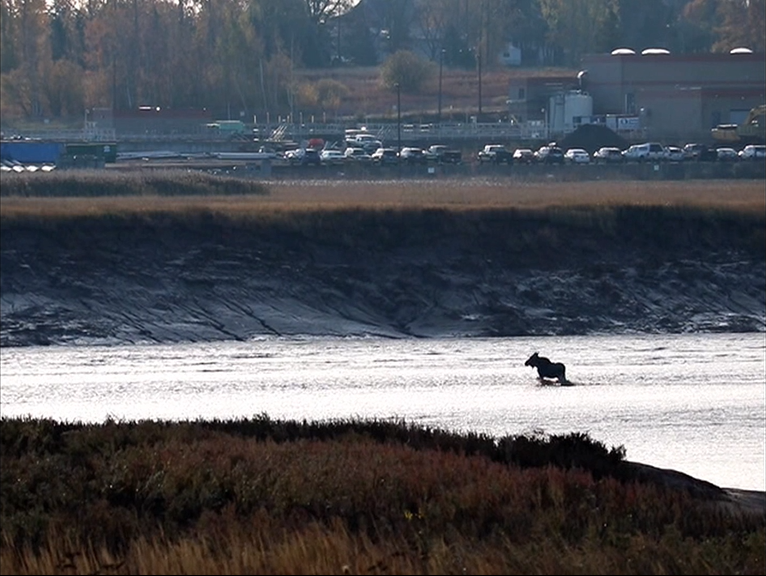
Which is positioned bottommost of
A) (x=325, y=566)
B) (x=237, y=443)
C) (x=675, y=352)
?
(x=675, y=352)

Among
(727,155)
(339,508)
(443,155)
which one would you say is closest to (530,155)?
(443,155)

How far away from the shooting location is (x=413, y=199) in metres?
49.2

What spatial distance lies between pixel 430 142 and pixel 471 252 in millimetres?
48918

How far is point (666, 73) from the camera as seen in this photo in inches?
3548

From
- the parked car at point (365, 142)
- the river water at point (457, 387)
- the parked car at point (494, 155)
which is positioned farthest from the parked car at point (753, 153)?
the river water at point (457, 387)

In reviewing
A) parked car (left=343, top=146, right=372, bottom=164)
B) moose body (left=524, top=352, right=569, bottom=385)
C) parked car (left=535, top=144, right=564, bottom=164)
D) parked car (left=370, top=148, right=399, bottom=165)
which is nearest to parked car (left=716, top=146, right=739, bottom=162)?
parked car (left=535, top=144, right=564, bottom=164)

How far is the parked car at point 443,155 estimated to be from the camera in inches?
3064

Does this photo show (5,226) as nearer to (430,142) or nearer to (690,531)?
(690,531)

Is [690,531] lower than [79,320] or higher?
higher

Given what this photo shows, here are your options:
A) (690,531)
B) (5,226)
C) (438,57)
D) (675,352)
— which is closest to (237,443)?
(690,531)

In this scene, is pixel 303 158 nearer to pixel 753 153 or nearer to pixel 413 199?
pixel 753 153

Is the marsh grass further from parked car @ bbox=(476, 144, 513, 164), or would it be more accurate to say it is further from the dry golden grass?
parked car @ bbox=(476, 144, 513, 164)

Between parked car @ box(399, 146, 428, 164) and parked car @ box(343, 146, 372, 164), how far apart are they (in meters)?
1.76

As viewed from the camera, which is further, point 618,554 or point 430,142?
point 430,142
